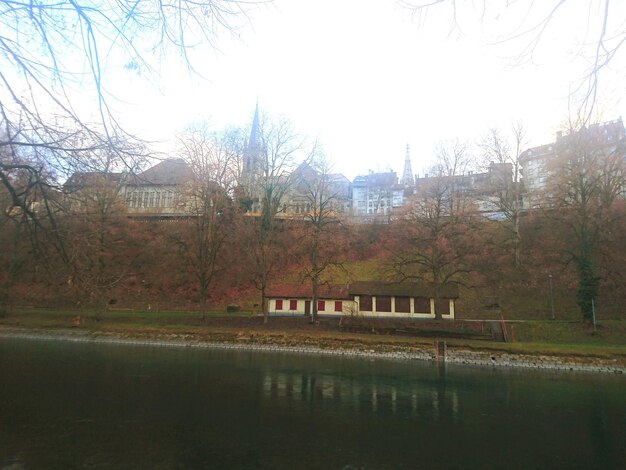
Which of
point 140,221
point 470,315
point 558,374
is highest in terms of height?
point 140,221

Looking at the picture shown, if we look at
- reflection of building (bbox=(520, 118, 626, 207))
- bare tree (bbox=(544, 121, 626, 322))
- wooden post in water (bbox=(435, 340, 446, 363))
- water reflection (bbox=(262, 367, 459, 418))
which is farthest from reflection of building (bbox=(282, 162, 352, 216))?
water reflection (bbox=(262, 367, 459, 418))

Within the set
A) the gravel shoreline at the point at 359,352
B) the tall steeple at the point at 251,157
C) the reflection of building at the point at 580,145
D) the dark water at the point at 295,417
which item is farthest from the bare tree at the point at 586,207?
the tall steeple at the point at 251,157

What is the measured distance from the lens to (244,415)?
1243 cm

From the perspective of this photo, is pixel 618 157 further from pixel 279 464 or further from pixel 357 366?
pixel 279 464

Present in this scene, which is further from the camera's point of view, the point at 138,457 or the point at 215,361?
the point at 215,361

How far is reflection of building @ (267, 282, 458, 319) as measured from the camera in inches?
1432

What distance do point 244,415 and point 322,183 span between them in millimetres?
28949

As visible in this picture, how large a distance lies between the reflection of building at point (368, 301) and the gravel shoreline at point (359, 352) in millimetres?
8882

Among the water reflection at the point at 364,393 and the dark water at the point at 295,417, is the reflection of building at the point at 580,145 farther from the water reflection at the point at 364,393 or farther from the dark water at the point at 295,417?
the water reflection at the point at 364,393

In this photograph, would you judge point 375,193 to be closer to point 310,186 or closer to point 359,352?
point 310,186

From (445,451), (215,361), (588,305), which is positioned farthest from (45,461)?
(588,305)

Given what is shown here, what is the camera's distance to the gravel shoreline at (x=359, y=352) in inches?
930

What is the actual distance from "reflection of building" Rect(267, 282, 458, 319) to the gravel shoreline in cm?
888

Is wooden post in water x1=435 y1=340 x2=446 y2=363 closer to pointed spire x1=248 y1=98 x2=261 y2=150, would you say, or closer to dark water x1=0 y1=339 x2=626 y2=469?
dark water x1=0 y1=339 x2=626 y2=469
